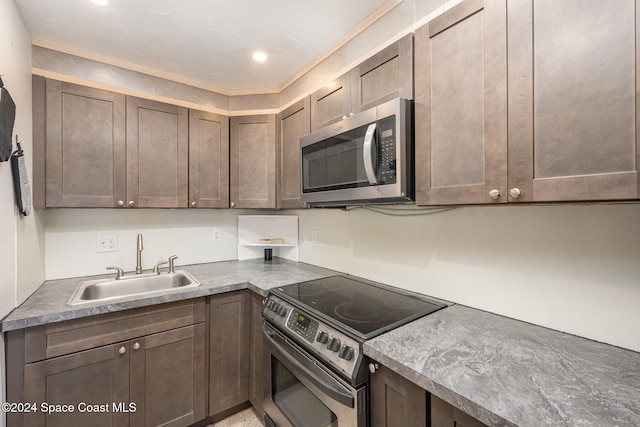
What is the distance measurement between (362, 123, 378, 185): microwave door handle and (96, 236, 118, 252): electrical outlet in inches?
75.5

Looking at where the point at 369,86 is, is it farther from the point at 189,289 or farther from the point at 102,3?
the point at 189,289

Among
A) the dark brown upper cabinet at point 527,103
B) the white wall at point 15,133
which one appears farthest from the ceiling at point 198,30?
the dark brown upper cabinet at point 527,103

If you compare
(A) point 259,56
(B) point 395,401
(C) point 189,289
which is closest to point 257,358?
(C) point 189,289

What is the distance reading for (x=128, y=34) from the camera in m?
1.66

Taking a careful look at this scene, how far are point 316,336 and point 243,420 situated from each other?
1.13 meters

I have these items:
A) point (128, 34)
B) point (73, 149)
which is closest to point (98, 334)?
point (73, 149)

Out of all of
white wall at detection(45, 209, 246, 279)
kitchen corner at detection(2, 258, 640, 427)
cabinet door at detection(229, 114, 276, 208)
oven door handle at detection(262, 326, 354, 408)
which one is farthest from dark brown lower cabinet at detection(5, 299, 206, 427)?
cabinet door at detection(229, 114, 276, 208)

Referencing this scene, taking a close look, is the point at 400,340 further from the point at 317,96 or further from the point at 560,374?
the point at 317,96

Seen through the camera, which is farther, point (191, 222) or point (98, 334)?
point (191, 222)

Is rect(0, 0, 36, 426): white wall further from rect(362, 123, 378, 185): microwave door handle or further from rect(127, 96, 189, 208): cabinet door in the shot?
rect(362, 123, 378, 185): microwave door handle

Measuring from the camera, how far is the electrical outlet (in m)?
1.98

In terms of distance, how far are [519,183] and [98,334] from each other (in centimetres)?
197

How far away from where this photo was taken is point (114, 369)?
1.46 meters

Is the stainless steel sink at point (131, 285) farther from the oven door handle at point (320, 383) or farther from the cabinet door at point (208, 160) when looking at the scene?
the oven door handle at point (320, 383)
